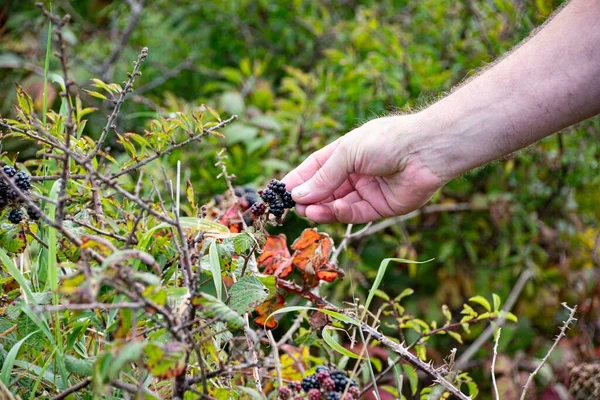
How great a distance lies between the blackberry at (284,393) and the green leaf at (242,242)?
0.94 feet

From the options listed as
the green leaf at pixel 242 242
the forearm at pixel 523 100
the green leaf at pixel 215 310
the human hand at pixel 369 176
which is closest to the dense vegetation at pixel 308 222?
the green leaf at pixel 242 242

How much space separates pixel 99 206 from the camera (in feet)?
4.38

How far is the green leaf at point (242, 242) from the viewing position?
123 centimetres

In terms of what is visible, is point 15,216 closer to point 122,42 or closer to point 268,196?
point 268,196

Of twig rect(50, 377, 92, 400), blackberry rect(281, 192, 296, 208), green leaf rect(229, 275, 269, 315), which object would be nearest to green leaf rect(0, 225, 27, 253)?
twig rect(50, 377, 92, 400)

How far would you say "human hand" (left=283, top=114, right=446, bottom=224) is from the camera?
1.53m

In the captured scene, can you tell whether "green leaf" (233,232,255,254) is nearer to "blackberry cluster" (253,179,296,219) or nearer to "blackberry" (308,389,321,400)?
"blackberry cluster" (253,179,296,219)

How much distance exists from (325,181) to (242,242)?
42 cm

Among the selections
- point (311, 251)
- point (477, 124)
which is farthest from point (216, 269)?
point (477, 124)

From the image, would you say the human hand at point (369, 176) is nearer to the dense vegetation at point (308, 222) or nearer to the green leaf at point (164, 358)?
the dense vegetation at point (308, 222)

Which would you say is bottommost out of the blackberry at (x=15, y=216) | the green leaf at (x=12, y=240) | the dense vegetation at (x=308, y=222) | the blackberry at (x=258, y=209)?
the dense vegetation at (x=308, y=222)

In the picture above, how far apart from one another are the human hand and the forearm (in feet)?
0.13

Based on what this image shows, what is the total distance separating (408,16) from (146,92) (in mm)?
1643

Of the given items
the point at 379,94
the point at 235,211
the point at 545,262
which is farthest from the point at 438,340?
the point at 235,211
